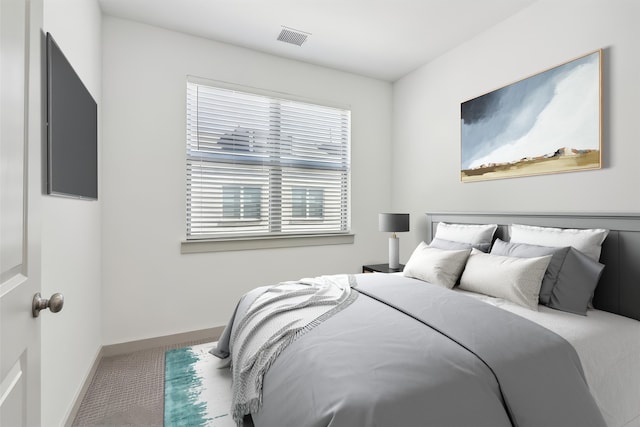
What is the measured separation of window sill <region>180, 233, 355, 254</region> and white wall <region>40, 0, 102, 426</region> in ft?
2.40

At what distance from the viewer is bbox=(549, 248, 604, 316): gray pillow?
1821 millimetres

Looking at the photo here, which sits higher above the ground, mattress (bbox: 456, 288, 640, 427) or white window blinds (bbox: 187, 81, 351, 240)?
white window blinds (bbox: 187, 81, 351, 240)

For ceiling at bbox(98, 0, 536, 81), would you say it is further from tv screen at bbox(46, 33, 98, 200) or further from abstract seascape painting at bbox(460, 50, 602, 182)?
tv screen at bbox(46, 33, 98, 200)

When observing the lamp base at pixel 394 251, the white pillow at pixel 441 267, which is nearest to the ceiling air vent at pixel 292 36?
the lamp base at pixel 394 251

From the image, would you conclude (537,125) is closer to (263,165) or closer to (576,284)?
(576,284)

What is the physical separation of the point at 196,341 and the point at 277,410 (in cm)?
197

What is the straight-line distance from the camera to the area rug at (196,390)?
1848mm

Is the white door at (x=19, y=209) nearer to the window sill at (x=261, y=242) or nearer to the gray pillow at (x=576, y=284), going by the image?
the window sill at (x=261, y=242)

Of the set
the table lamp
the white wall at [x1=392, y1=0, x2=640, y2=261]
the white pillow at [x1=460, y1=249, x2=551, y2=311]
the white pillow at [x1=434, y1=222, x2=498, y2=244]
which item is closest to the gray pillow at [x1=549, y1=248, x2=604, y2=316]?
the white pillow at [x1=460, y1=249, x2=551, y2=311]

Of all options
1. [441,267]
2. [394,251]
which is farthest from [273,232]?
[441,267]

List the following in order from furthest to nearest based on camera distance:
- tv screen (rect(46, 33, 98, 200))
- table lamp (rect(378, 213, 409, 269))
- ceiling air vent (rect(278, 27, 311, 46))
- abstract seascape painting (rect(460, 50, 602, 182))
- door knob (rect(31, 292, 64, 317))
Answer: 1. table lamp (rect(378, 213, 409, 269))
2. ceiling air vent (rect(278, 27, 311, 46))
3. abstract seascape painting (rect(460, 50, 602, 182))
4. tv screen (rect(46, 33, 98, 200))
5. door knob (rect(31, 292, 64, 317))

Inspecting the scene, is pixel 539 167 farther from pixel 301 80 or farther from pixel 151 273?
pixel 151 273

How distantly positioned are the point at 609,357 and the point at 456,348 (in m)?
0.87

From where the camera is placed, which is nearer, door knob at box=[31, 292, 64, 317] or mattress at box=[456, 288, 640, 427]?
door knob at box=[31, 292, 64, 317]
